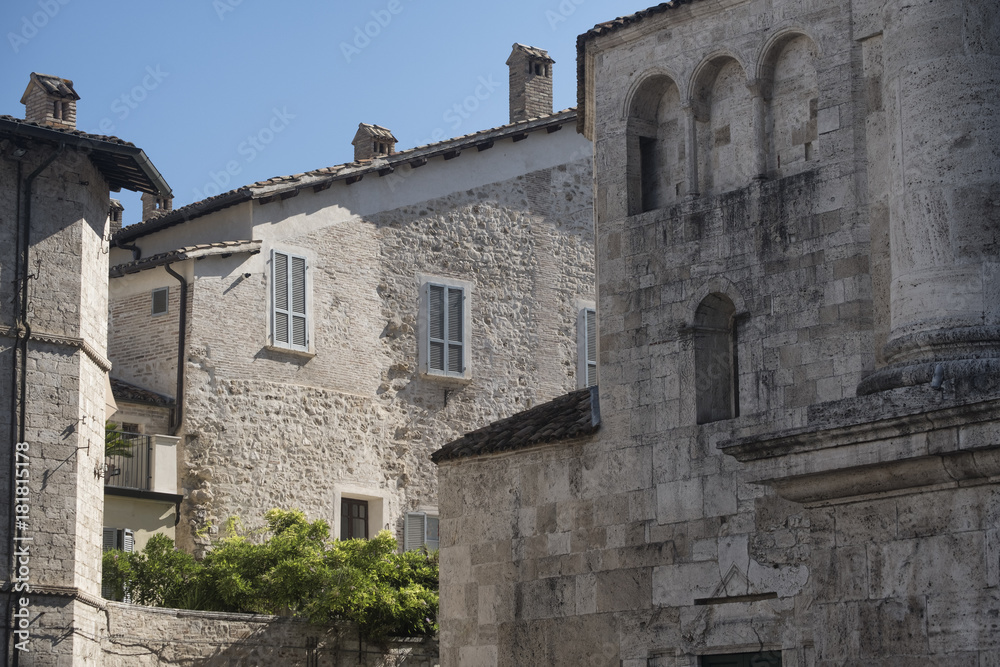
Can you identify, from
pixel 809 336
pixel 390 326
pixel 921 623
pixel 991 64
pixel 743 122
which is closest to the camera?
pixel 921 623

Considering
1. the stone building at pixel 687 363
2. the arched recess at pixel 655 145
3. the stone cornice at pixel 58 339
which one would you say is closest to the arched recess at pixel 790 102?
the stone building at pixel 687 363

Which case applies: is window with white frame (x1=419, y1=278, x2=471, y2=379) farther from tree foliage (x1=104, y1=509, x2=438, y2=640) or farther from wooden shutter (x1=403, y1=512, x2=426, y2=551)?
tree foliage (x1=104, y1=509, x2=438, y2=640)

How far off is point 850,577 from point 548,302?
20.7 meters

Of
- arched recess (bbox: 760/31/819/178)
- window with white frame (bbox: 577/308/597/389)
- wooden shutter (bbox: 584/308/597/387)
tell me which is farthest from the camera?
wooden shutter (bbox: 584/308/597/387)

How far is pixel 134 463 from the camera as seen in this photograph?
2261cm

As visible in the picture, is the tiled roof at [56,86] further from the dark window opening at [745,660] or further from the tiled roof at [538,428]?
the dark window opening at [745,660]

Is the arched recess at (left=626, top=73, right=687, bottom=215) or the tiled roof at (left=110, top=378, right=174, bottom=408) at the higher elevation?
the arched recess at (left=626, top=73, right=687, bottom=215)

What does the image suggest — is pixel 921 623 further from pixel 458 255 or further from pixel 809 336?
pixel 458 255

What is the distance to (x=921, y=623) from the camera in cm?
607

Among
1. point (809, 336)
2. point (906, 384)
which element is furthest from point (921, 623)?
point (809, 336)

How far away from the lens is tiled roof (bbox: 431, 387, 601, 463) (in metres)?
16.7

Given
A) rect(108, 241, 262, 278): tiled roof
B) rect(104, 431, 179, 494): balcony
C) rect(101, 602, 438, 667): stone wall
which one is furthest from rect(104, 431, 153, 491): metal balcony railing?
rect(101, 602, 438, 667): stone wall

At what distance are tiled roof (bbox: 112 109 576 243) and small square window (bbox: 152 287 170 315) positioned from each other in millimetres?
1460

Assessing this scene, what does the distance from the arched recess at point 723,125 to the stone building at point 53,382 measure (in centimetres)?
674
